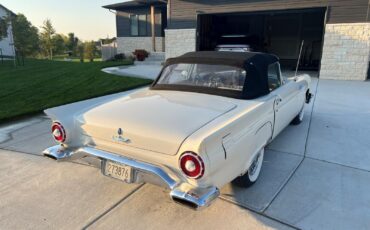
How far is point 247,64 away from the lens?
129 inches

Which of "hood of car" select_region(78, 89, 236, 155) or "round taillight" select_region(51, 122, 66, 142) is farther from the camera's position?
"round taillight" select_region(51, 122, 66, 142)

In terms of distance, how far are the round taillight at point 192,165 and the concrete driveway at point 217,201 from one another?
1.83 ft

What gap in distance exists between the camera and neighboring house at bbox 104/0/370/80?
416 inches

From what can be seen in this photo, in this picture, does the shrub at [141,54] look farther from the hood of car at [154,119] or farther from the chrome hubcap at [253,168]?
the chrome hubcap at [253,168]

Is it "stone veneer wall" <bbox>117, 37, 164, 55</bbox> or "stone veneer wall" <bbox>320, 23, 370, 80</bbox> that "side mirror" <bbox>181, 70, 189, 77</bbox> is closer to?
"stone veneer wall" <bbox>320, 23, 370, 80</bbox>

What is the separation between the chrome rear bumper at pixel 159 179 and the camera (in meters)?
2.07

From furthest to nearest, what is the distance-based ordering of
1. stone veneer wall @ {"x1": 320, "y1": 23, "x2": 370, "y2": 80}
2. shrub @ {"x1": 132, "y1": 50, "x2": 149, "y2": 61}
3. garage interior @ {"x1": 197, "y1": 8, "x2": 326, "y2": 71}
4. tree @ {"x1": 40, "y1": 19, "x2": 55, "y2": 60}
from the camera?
tree @ {"x1": 40, "y1": 19, "x2": 55, "y2": 60} → shrub @ {"x1": 132, "y1": 50, "x2": 149, "y2": 61} → garage interior @ {"x1": 197, "y1": 8, "x2": 326, "y2": 71} → stone veneer wall @ {"x1": 320, "y1": 23, "x2": 370, "y2": 80}

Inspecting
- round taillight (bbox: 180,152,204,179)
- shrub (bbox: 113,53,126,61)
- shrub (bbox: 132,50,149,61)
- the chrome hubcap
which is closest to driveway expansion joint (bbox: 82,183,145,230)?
round taillight (bbox: 180,152,204,179)

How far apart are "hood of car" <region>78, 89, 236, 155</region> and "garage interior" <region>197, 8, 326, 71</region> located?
11.7 m


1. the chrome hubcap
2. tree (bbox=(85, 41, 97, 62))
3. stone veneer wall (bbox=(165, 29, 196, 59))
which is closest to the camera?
the chrome hubcap

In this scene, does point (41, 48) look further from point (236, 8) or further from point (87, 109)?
point (87, 109)

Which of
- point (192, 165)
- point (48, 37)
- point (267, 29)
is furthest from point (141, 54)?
point (48, 37)

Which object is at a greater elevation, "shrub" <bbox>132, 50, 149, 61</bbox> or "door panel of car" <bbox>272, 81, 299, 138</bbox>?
"shrub" <bbox>132, 50, 149, 61</bbox>

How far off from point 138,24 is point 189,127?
18.3 m
